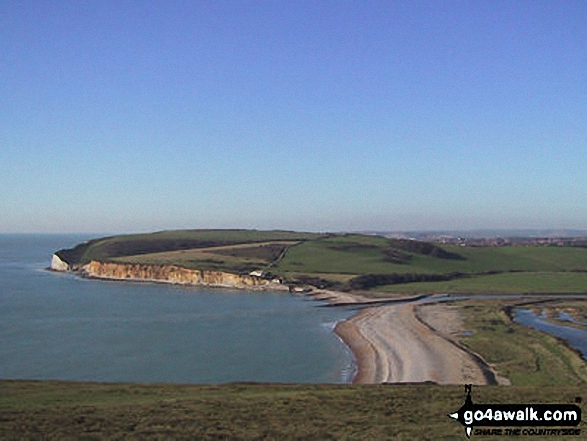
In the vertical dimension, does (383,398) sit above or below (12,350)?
above

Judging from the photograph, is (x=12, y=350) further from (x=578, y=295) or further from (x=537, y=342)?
(x=578, y=295)

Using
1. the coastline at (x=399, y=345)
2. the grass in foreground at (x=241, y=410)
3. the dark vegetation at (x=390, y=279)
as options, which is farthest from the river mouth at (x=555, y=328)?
the dark vegetation at (x=390, y=279)

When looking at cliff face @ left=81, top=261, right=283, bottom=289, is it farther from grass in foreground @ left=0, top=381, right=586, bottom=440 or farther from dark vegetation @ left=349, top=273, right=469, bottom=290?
grass in foreground @ left=0, top=381, right=586, bottom=440

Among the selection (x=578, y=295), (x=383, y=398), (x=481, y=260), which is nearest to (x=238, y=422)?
(x=383, y=398)

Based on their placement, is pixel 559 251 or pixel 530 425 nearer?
pixel 530 425

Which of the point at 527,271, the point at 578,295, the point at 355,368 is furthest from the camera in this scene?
the point at 527,271

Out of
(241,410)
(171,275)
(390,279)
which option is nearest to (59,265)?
(171,275)

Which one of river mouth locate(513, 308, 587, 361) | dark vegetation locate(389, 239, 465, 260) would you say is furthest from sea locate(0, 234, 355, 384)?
dark vegetation locate(389, 239, 465, 260)

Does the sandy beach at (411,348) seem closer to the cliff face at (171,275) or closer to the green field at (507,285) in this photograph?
the green field at (507,285)
